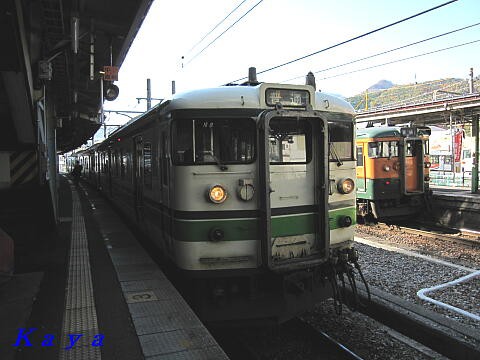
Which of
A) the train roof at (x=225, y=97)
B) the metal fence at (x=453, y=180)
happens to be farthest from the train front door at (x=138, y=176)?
the metal fence at (x=453, y=180)

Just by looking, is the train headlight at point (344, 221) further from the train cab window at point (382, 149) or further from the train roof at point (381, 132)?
the train roof at point (381, 132)

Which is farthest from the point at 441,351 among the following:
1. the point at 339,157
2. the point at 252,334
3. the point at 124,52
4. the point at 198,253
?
the point at 124,52

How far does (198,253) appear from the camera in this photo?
14.7 ft

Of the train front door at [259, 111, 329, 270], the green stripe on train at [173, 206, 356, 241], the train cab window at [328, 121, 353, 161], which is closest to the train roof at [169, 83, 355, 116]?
the train front door at [259, 111, 329, 270]

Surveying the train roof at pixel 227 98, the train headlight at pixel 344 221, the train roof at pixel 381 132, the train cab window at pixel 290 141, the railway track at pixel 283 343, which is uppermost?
the train roof at pixel 381 132

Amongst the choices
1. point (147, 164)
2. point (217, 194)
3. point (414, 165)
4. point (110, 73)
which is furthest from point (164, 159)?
point (414, 165)

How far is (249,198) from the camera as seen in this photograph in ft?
14.9

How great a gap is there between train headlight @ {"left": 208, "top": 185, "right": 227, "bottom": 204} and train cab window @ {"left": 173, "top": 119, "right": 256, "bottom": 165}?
0.29 m

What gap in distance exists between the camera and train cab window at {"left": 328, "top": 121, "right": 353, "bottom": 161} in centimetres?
519

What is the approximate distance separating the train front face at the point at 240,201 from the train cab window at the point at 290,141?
0.5 inches

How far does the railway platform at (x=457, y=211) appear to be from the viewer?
41.8ft

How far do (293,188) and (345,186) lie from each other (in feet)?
2.79

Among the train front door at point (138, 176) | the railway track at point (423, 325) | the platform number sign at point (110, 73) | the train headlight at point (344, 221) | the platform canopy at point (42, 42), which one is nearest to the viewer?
the railway track at point (423, 325)

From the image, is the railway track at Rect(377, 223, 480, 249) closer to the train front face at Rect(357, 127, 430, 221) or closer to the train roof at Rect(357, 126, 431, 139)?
the train front face at Rect(357, 127, 430, 221)
